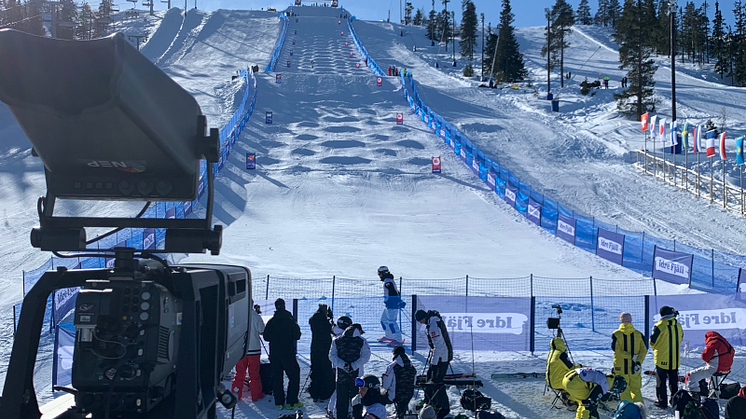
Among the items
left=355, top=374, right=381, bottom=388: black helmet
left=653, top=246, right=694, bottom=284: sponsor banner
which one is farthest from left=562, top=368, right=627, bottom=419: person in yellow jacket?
left=653, top=246, right=694, bottom=284: sponsor banner

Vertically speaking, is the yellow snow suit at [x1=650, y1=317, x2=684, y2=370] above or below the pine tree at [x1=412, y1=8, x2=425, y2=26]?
below

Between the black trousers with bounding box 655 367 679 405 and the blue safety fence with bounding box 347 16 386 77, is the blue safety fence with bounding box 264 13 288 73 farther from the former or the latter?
the black trousers with bounding box 655 367 679 405

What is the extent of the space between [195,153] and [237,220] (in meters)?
18.0

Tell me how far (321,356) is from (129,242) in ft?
28.3

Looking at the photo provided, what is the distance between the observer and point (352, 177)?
88.2 feet

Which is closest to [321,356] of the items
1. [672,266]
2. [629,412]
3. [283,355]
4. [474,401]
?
[283,355]

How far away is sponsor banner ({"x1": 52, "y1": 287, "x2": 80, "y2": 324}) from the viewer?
10703mm

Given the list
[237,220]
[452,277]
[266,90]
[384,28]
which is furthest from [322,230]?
[384,28]

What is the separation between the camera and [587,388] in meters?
6.32

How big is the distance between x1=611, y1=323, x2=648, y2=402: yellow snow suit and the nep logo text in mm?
2716

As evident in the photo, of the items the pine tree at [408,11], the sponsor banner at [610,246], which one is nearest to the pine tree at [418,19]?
the pine tree at [408,11]

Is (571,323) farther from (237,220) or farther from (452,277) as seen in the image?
(237,220)

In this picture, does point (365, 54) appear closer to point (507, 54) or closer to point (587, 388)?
point (507, 54)

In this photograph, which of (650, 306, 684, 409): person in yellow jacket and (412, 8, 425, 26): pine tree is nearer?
(650, 306, 684, 409): person in yellow jacket
